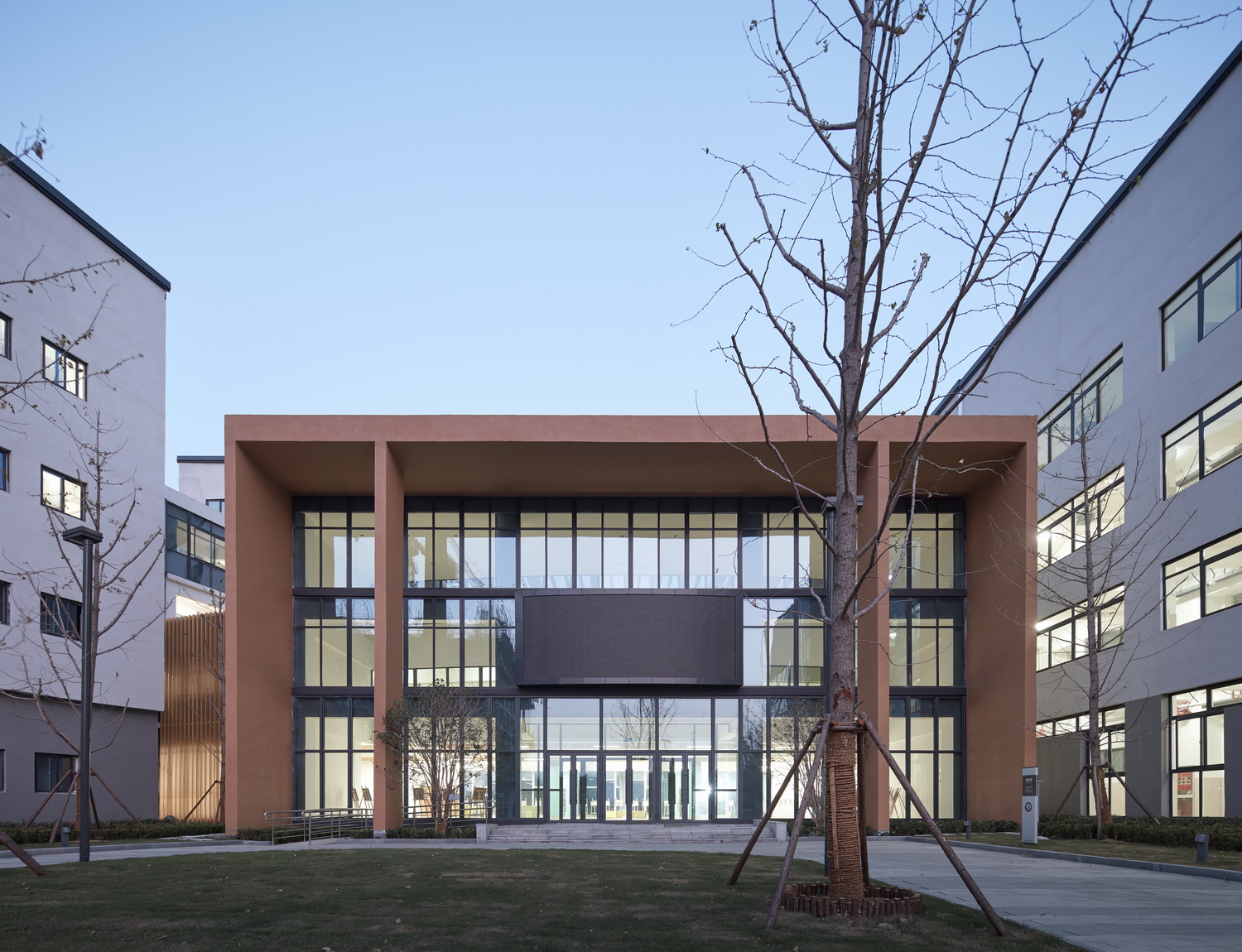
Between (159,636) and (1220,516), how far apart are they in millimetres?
30852

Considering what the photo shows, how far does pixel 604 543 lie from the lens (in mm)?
35000

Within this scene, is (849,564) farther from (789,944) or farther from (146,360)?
A: (146,360)

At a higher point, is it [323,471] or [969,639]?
[323,471]

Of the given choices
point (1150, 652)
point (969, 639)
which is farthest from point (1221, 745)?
point (969, 639)

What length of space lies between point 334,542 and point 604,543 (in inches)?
349

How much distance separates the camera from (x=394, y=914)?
33.4ft

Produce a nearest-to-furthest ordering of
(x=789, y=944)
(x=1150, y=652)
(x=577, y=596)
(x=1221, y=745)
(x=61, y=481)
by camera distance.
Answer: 1. (x=789, y=944)
2. (x=1221, y=745)
3. (x=1150, y=652)
4. (x=61, y=481)
5. (x=577, y=596)

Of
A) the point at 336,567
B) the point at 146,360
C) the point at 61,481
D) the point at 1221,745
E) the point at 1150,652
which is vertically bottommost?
the point at 1221,745

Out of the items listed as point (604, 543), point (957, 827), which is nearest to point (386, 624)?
point (604, 543)

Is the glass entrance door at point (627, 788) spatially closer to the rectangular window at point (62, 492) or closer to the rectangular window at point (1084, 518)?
the rectangular window at point (1084, 518)

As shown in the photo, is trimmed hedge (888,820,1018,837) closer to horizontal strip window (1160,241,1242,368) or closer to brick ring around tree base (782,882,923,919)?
horizontal strip window (1160,241,1242,368)

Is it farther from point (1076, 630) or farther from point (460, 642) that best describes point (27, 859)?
point (1076, 630)

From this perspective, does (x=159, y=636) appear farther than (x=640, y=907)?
Yes

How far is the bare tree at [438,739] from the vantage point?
98.6 ft
